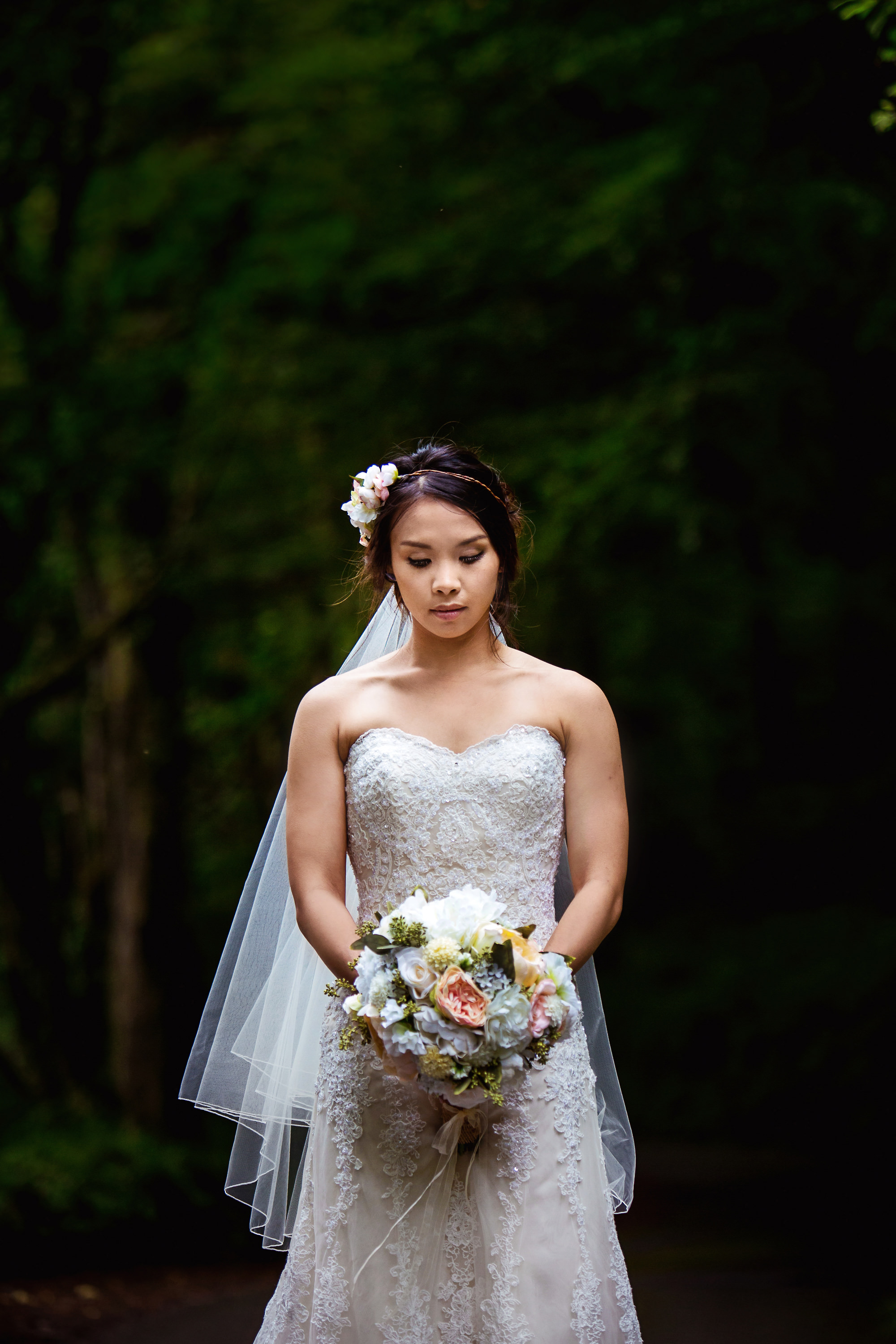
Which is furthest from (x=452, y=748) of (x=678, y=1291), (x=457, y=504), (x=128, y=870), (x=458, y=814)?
(x=128, y=870)

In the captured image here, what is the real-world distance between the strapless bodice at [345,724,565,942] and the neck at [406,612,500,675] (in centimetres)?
22

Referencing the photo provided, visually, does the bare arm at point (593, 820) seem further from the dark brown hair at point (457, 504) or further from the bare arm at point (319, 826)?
the bare arm at point (319, 826)

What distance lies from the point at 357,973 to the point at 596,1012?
3.22 feet

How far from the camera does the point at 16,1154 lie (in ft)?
26.0

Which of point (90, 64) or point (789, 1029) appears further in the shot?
point (789, 1029)

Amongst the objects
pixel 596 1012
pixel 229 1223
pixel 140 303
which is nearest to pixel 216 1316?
pixel 229 1223

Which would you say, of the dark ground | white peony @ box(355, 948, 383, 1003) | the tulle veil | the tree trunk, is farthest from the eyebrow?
the tree trunk

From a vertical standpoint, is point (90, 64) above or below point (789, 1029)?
above

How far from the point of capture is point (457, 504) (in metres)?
3.19

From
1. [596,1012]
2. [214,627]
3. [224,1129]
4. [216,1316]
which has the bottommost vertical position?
[216,1316]

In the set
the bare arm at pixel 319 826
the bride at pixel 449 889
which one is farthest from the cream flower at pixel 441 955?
the bare arm at pixel 319 826

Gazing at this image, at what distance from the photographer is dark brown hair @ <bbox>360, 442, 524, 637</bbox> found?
10.5 ft

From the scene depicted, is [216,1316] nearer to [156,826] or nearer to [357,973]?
A: [156,826]

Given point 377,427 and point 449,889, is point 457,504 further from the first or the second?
point 377,427
